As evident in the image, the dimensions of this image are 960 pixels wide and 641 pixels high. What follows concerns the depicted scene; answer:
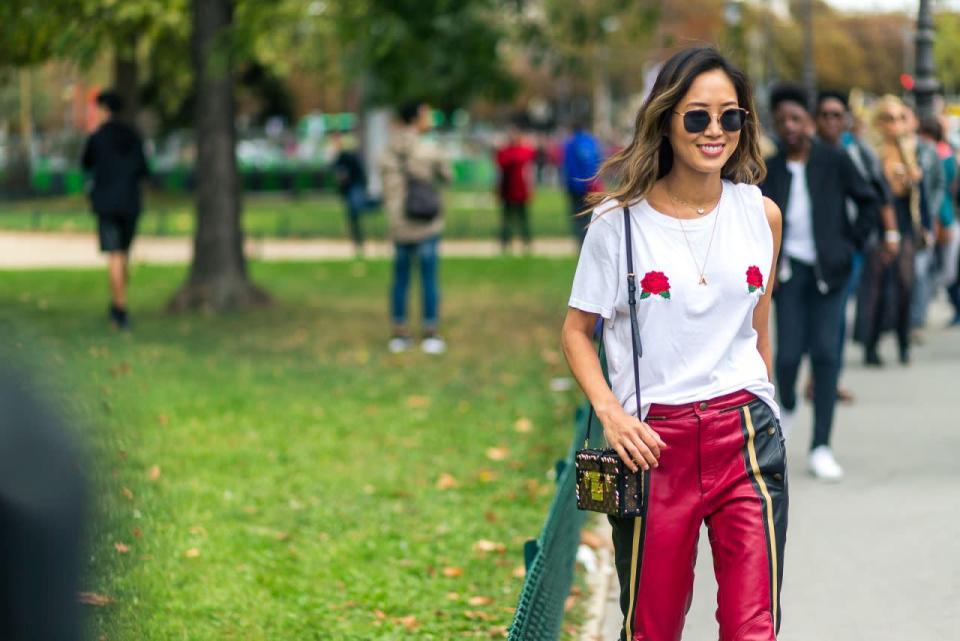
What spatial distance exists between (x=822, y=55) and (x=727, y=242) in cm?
8346

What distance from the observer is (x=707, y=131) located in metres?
3.80

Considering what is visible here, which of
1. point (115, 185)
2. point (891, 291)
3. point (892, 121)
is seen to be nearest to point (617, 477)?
point (892, 121)

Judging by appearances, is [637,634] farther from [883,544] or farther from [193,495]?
[193,495]

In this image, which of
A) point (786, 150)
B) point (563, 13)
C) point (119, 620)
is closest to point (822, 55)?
point (563, 13)

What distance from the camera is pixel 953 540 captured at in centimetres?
670

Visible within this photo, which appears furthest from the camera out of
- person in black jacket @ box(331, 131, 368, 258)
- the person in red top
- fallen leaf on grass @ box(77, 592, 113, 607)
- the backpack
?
person in black jacket @ box(331, 131, 368, 258)

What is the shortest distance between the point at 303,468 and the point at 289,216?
→ 2900 cm

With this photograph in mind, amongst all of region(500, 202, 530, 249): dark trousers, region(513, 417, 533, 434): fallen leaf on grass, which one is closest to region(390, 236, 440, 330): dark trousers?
region(513, 417, 533, 434): fallen leaf on grass

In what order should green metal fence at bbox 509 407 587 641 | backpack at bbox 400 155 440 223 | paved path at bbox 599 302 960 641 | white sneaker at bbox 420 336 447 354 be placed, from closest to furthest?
green metal fence at bbox 509 407 587 641 → paved path at bbox 599 302 960 641 → backpack at bbox 400 155 440 223 → white sneaker at bbox 420 336 447 354

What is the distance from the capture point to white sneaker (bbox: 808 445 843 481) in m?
7.88

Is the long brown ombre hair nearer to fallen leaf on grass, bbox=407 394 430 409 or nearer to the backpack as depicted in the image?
fallen leaf on grass, bbox=407 394 430 409

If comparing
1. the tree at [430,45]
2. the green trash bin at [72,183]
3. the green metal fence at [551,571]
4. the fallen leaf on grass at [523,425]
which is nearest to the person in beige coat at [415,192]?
the tree at [430,45]

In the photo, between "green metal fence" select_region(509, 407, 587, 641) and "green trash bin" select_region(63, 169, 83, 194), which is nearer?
"green metal fence" select_region(509, 407, 587, 641)

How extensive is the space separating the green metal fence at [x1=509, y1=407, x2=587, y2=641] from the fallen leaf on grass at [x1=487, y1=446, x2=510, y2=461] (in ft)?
7.53
